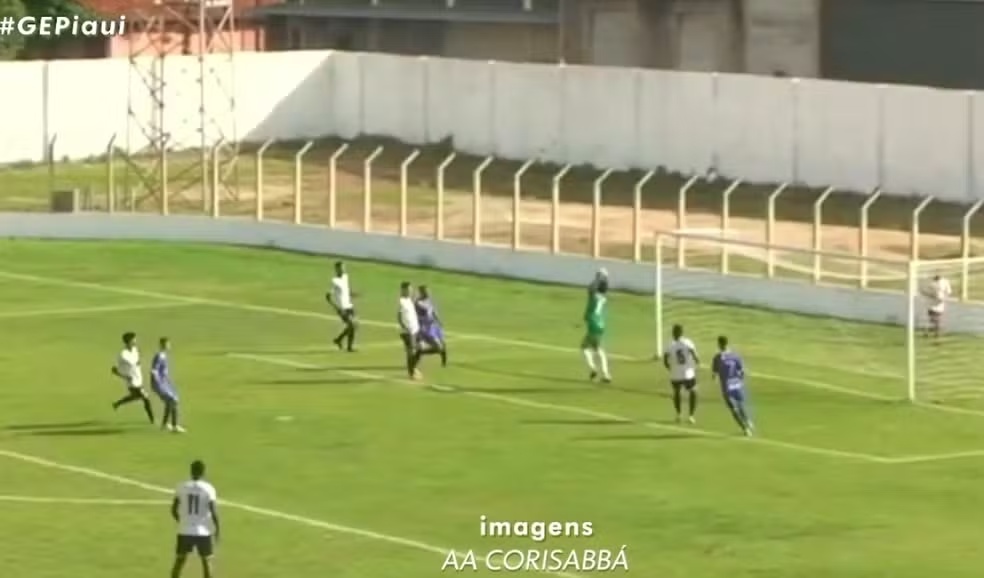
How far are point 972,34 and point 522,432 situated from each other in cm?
3632

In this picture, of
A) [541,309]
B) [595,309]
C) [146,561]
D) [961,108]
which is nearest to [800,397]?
[595,309]

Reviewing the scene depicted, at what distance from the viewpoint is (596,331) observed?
49.2 metres

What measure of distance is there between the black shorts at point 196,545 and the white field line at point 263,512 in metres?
3.31

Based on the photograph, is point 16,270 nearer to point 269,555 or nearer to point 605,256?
point 605,256

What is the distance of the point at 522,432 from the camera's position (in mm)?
44500

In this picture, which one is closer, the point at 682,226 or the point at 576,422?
the point at 576,422

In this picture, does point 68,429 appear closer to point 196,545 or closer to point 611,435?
point 611,435

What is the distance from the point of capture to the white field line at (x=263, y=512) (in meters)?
36.0

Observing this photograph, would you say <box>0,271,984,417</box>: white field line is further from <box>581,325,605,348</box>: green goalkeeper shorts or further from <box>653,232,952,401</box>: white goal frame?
<box>581,325,605,348</box>: green goalkeeper shorts

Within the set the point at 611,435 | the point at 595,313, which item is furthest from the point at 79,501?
the point at 595,313

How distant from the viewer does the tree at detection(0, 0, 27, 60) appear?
9288 centimetres

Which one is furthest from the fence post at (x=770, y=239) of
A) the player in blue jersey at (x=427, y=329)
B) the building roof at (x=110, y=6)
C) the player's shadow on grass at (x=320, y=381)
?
the building roof at (x=110, y=6)

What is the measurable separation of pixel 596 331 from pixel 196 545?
1683cm

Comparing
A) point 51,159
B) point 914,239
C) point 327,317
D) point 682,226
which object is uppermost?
point 51,159
